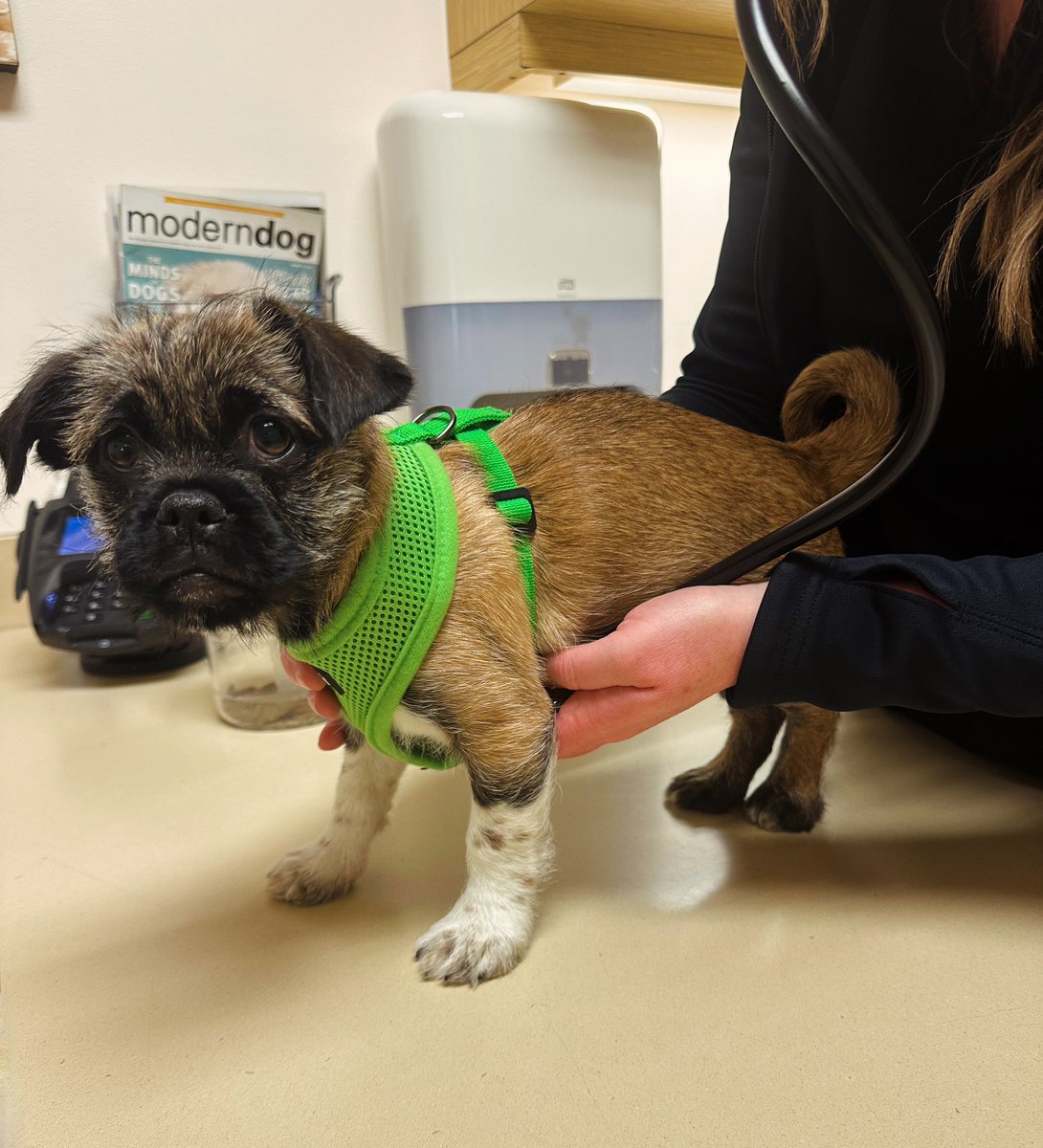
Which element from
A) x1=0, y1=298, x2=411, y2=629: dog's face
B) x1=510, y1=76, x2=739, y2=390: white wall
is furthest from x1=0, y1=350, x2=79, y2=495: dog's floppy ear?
x1=510, y1=76, x2=739, y2=390: white wall

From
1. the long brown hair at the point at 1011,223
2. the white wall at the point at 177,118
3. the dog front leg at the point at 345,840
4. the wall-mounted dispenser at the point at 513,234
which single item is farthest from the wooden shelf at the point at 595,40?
the dog front leg at the point at 345,840

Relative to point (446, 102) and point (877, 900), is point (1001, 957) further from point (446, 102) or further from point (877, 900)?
point (446, 102)

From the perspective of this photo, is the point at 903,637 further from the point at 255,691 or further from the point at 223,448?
the point at 255,691

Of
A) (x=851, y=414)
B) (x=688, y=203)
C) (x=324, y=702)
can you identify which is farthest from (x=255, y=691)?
(x=688, y=203)

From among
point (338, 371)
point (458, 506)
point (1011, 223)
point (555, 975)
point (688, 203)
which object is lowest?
point (555, 975)

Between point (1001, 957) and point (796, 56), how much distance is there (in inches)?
34.9

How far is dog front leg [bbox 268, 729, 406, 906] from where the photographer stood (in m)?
0.93

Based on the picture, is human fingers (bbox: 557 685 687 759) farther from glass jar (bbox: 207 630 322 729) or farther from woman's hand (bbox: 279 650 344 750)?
glass jar (bbox: 207 630 322 729)

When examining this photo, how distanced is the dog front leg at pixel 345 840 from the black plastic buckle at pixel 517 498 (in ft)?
0.94

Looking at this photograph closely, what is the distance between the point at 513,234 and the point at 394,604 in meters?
1.05

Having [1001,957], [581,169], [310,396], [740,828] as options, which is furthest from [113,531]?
[581,169]

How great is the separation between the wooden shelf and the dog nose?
1.21m

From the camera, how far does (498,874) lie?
83cm

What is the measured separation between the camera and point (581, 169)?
1.63 m
